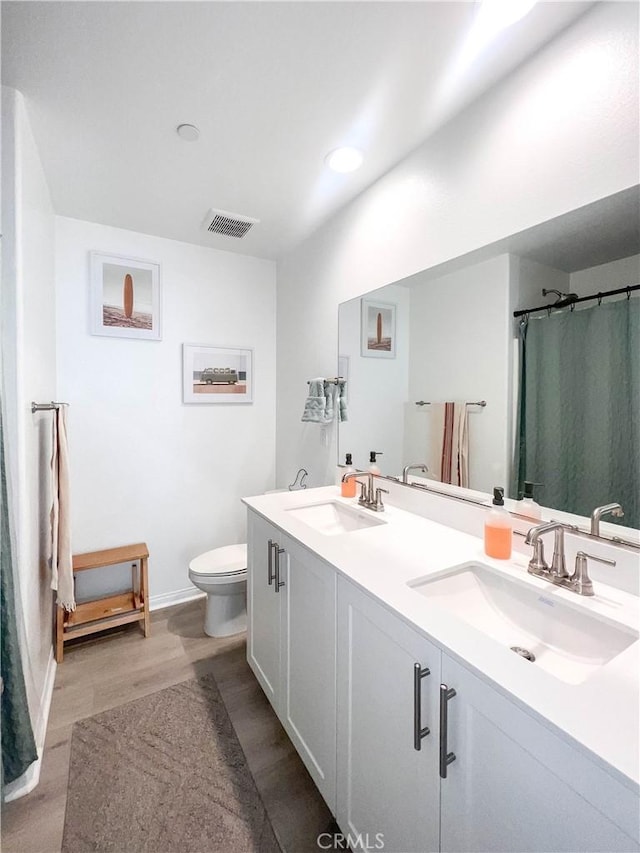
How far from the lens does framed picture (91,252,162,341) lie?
7.22 ft

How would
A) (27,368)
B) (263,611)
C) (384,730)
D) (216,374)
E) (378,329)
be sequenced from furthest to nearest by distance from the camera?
(216,374), (378,329), (263,611), (27,368), (384,730)

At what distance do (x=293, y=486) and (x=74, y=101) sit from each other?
2.16 meters

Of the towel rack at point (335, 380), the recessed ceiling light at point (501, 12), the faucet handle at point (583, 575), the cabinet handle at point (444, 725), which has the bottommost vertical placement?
the cabinet handle at point (444, 725)

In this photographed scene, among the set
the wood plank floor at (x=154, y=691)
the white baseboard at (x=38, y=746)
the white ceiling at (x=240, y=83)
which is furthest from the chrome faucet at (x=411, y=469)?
the white baseboard at (x=38, y=746)

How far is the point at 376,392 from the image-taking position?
1869 millimetres

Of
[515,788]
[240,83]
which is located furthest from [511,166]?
[515,788]

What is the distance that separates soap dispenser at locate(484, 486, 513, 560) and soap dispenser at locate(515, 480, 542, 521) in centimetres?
6

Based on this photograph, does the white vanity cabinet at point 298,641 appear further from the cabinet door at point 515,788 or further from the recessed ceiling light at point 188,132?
the recessed ceiling light at point 188,132

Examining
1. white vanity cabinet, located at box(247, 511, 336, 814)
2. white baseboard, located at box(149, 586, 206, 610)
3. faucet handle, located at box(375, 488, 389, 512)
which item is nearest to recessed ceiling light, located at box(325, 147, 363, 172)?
faucet handle, located at box(375, 488, 389, 512)

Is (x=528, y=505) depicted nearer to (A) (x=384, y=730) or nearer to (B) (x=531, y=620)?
(B) (x=531, y=620)

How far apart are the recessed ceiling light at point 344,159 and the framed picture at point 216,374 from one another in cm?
136

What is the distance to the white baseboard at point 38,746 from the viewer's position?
1259mm

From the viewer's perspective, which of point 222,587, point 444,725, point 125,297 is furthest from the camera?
point 125,297

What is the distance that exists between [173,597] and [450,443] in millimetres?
2162
